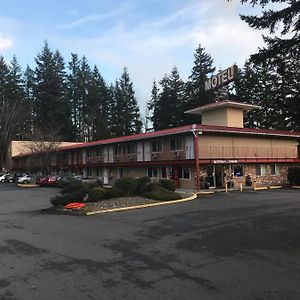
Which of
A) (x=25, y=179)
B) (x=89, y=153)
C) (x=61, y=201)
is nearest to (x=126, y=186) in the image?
(x=61, y=201)

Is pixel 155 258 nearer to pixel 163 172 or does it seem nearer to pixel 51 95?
pixel 163 172

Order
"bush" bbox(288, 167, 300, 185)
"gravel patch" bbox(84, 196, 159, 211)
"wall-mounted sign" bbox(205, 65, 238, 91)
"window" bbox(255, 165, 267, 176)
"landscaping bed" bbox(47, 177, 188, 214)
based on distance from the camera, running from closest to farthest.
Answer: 1. "gravel patch" bbox(84, 196, 159, 211)
2. "landscaping bed" bbox(47, 177, 188, 214)
3. "bush" bbox(288, 167, 300, 185)
4. "window" bbox(255, 165, 267, 176)
5. "wall-mounted sign" bbox(205, 65, 238, 91)

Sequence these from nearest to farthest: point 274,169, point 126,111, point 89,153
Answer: point 274,169, point 89,153, point 126,111

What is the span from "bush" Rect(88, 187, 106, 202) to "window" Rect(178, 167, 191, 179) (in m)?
16.0

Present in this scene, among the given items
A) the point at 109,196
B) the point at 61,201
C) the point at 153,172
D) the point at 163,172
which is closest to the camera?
the point at 61,201

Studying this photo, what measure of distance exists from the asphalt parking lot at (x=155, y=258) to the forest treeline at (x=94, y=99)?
185 feet

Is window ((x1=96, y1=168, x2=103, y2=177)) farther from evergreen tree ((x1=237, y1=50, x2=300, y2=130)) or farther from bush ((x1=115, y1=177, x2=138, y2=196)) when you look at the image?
bush ((x1=115, y1=177, x2=138, y2=196))

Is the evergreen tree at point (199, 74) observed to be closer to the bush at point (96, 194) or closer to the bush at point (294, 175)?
the bush at point (294, 175)

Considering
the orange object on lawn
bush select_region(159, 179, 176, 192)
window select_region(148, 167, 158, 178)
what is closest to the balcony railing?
window select_region(148, 167, 158, 178)

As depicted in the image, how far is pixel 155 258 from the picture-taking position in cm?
1007

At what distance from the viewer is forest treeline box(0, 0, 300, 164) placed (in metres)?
76.8

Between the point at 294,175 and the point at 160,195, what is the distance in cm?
2221

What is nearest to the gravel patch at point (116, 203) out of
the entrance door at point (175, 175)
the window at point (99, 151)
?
the entrance door at point (175, 175)

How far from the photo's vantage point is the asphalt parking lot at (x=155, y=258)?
739cm
